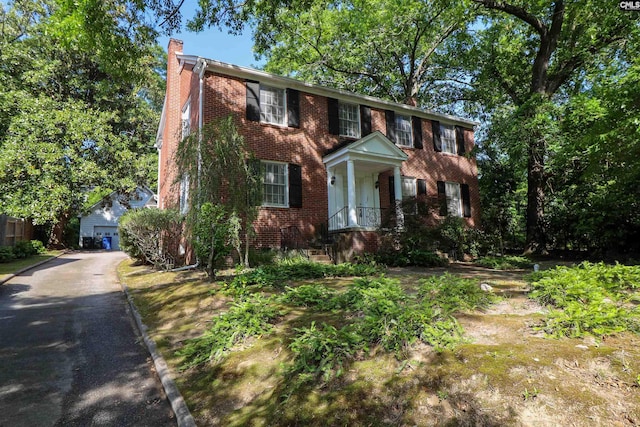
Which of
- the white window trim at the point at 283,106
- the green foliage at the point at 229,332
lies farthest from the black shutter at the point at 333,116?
the green foliage at the point at 229,332

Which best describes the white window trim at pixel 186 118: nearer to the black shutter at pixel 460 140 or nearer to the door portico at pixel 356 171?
the door portico at pixel 356 171

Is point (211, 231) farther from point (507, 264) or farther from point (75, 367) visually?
point (507, 264)

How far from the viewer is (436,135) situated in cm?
1683

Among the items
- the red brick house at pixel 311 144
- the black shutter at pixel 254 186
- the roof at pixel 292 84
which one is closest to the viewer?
the black shutter at pixel 254 186

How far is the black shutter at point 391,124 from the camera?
15.3 meters

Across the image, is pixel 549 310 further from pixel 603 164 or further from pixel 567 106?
pixel 567 106

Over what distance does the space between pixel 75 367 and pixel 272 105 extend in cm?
1012

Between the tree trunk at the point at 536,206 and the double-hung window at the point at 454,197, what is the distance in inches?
118

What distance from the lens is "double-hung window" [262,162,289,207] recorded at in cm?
1200

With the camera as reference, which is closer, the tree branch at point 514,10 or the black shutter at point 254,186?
the black shutter at point 254,186

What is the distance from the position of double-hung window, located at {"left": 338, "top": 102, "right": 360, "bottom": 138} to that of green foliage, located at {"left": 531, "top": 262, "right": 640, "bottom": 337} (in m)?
10.3

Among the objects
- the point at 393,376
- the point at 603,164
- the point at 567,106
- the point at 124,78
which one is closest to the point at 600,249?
the point at 603,164

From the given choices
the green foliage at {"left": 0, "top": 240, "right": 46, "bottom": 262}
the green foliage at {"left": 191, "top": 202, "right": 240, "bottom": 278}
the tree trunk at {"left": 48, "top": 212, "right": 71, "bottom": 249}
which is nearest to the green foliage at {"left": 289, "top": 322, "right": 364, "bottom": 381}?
the green foliage at {"left": 191, "top": 202, "right": 240, "bottom": 278}

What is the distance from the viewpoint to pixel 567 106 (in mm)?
12242
